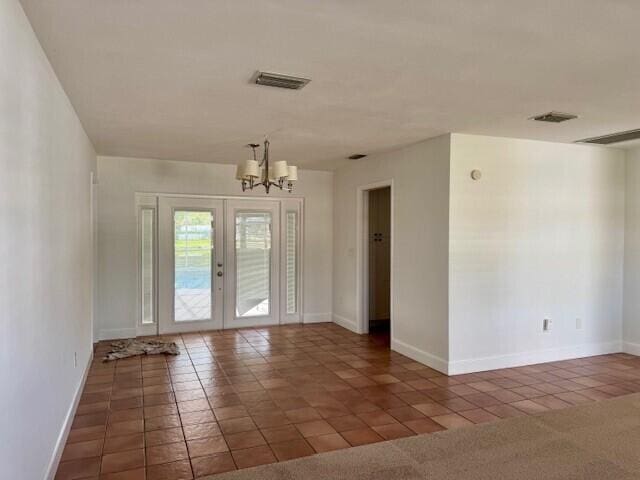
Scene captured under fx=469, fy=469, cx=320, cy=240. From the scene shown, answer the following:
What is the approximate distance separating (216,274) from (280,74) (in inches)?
169

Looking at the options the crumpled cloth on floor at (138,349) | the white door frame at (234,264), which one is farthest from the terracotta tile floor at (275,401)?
the white door frame at (234,264)

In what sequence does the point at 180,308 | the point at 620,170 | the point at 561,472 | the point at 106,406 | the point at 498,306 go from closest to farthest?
the point at 561,472 < the point at 106,406 < the point at 498,306 < the point at 620,170 < the point at 180,308

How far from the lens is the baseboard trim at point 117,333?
6.02 metres

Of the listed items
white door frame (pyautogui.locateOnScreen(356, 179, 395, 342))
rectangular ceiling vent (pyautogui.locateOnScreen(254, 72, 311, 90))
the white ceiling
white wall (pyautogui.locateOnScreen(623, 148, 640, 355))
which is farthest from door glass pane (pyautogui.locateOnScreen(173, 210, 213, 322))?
white wall (pyautogui.locateOnScreen(623, 148, 640, 355))

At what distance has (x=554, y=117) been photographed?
13.0 ft

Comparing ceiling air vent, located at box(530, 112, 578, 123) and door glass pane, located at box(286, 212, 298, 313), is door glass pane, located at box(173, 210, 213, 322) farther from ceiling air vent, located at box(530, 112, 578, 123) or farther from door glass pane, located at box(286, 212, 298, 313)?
ceiling air vent, located at box(530, 112, 578, 123)

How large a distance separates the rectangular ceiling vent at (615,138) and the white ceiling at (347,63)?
0.88ft

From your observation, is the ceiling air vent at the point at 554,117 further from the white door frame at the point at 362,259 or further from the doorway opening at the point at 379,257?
the doorway opening at the point at 379,257

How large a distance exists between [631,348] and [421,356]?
8.61 feet

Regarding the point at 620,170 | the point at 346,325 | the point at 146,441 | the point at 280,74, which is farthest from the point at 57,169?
the point at 620,170

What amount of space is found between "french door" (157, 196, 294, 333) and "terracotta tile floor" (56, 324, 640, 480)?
102cm

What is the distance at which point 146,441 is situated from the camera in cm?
314

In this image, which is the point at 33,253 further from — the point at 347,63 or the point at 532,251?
the point at 532,251

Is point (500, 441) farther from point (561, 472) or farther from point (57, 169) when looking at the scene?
point (57, 169)
